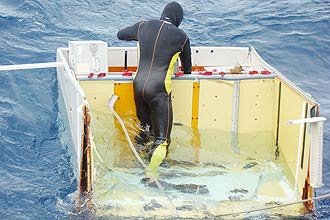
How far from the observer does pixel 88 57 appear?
248 inches

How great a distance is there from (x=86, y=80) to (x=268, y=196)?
2196 millimetres

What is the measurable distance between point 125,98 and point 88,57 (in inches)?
23.2

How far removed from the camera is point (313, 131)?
520cm

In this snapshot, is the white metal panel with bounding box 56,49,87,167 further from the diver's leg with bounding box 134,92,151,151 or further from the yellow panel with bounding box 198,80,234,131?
the yellow panel with bounding box 198,80,234,131

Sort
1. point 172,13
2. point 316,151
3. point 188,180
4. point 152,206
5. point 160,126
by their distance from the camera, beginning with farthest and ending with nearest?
point 172,13 → point 160,126 → point 188,180 → point 152,206 → point 316,151

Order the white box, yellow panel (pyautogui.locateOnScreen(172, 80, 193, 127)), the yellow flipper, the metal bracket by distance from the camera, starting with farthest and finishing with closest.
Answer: yellow panel (pyautogui.locateOnScreen(172, 80, 193, 127)), the white box, the yellow flipper, the metal bracket

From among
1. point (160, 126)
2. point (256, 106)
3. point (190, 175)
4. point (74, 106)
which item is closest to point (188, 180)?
point (190, 175)

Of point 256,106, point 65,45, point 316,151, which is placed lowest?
point 316,151

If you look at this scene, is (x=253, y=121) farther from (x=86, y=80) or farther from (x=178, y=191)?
(x=86, y=80)

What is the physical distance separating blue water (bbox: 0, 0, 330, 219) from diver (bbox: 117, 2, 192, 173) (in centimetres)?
98

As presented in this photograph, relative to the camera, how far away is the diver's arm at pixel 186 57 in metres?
6.25

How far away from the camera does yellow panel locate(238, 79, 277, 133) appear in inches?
254

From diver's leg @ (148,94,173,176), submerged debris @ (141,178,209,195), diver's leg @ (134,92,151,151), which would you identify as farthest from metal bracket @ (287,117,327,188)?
diver's leg @ (134,92,151,151)

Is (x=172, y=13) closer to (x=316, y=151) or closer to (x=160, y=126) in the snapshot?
(x=160, y=126)
